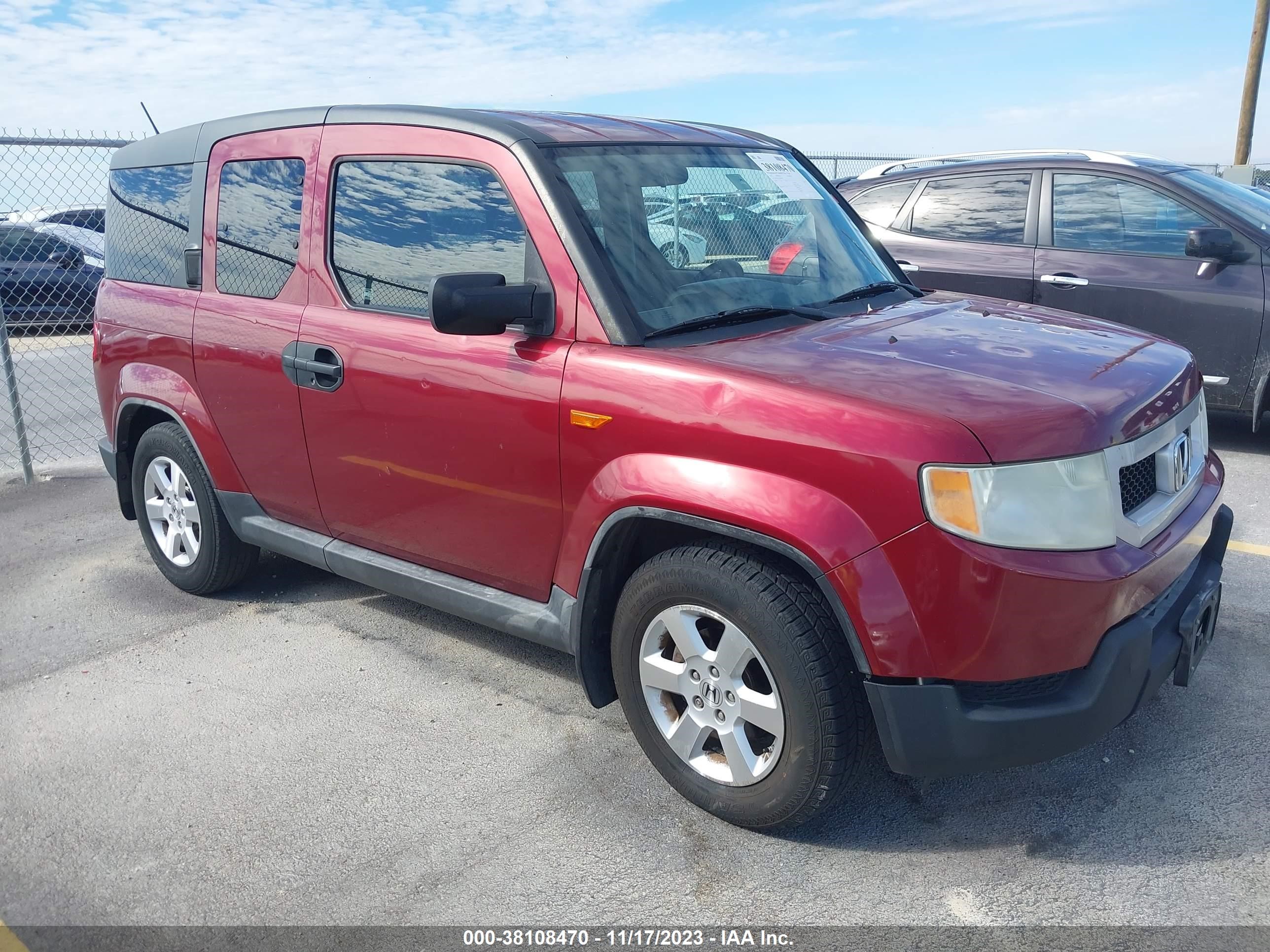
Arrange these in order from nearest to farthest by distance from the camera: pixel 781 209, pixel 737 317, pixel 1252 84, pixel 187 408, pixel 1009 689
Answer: pixel 1009 689 < pixel 737 317 < pixel 781 209 < pixel 187 408 < pixel 1252 84

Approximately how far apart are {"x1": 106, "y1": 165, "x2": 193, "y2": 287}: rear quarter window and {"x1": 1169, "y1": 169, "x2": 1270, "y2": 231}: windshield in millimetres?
5695

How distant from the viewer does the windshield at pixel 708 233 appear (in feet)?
10.6

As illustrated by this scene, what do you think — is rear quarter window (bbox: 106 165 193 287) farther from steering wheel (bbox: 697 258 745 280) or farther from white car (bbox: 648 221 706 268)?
steering wheel (bbox: 697 258 745 280)

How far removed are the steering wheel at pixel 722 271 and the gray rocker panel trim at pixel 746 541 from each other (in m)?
0.86

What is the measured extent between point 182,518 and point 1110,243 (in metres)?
5.59

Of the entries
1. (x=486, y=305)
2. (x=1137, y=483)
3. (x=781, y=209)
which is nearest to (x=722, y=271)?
(x=781, y=209)

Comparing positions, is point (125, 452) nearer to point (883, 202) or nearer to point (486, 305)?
point (486, 305)

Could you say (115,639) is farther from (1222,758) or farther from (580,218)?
(1222,758)

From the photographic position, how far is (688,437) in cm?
278

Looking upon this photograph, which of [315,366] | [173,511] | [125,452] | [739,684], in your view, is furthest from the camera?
[125,452]

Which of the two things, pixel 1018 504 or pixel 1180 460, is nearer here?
pixel 1018 504

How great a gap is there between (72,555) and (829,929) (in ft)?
14.7

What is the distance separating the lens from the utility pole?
19.6 metres

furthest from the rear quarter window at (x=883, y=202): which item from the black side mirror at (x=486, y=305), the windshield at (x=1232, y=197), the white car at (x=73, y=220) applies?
the white car at (x=73, y=220)
